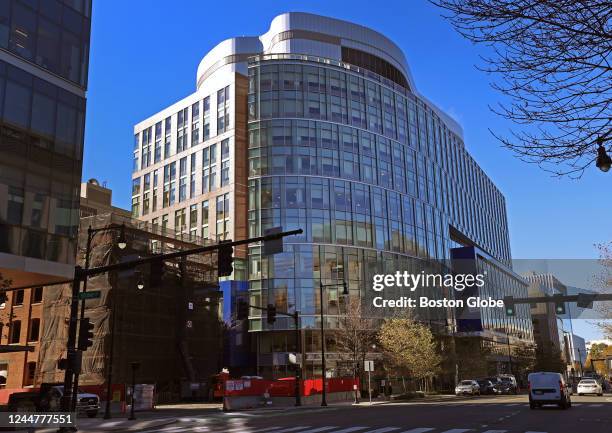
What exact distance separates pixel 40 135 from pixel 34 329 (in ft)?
111

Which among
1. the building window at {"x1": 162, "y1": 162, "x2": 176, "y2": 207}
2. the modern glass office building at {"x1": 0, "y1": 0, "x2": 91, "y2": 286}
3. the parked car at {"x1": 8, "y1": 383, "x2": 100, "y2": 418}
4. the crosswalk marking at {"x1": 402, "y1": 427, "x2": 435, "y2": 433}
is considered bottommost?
the crosswalk marking at {"x1": 402, "y1": 427, "x2": 435, "y2": 433}

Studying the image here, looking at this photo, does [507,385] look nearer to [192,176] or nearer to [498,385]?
[498,385]

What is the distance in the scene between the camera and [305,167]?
7075 cm

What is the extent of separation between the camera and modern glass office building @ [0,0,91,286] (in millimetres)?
25547

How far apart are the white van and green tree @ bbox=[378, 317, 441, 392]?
101 feet

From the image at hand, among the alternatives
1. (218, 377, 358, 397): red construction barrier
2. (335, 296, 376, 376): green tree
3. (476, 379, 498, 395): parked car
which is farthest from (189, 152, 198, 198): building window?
(476, 379, 498, 395): parked car

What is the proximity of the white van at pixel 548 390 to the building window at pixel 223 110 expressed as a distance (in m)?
56.6

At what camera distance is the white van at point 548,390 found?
27516 millimetres

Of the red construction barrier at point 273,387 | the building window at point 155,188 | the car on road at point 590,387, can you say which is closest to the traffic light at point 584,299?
the red construction barrier at point 273,387

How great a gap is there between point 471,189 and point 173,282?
69.7 meters

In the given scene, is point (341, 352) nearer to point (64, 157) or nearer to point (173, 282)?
point (173, 282)

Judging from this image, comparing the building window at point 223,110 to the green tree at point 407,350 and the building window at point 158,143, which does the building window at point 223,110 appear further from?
the green tree at point 407,350

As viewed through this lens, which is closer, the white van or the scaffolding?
the white van

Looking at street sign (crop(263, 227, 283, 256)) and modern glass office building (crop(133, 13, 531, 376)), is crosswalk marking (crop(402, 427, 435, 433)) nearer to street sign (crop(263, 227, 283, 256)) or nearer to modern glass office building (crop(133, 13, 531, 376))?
street sign (crop(263, 227, 283, 256))
